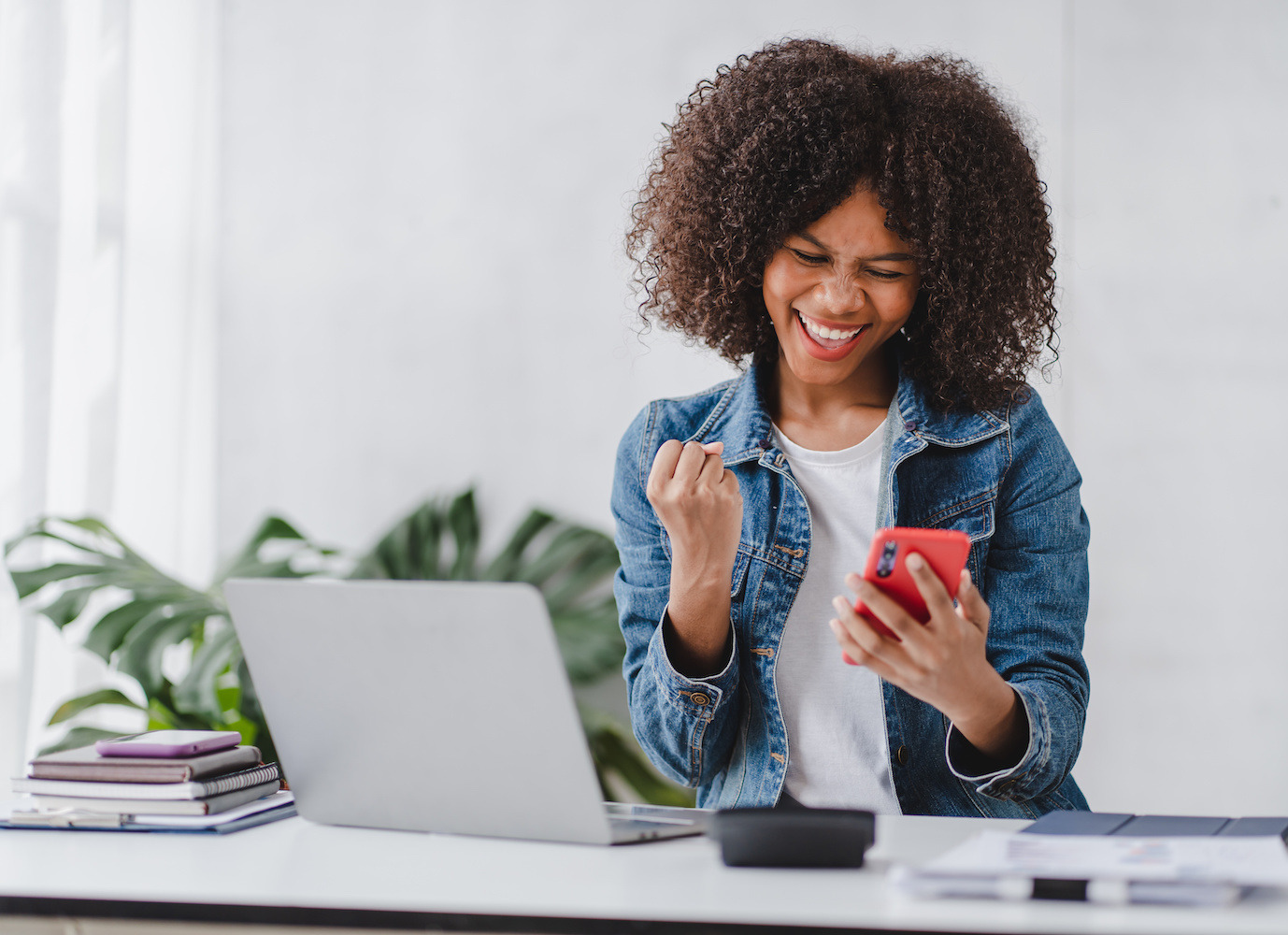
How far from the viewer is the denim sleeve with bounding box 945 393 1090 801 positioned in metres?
1.19

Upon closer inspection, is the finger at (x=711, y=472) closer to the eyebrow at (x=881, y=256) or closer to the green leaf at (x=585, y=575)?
the eyebrow at (x=881, y=256)

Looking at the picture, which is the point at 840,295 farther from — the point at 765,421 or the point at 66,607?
the point at 66,607

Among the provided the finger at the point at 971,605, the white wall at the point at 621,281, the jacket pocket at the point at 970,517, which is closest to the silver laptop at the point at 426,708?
the finger at the point at 971,605

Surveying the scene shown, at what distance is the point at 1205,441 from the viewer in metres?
2.47

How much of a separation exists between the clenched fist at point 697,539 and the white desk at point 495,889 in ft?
1.09

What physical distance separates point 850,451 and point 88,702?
5.02 ft

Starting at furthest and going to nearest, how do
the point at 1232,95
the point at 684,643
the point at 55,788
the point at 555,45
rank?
the point at 555,45
the point at 1232,95
the point at 684,643
the point at 55,788

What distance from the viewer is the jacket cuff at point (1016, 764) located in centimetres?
116

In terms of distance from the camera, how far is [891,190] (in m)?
1.33

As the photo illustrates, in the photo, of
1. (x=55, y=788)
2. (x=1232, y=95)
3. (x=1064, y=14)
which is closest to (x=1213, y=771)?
(x=1232, y=95)

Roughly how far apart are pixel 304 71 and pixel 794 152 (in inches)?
69.6

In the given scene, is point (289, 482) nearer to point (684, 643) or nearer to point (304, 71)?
point (304, 71)

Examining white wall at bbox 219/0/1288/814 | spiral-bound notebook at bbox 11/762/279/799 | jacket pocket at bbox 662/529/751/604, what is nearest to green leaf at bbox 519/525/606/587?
white wall at bbox 219/0/1288/814

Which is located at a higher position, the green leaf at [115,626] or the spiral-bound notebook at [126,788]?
the spiral-bound notebook at [126,788]
